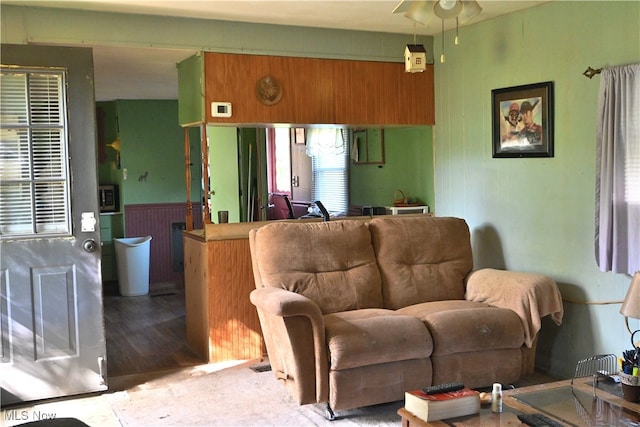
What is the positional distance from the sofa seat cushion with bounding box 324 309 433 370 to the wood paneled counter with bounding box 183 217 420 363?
1.13m

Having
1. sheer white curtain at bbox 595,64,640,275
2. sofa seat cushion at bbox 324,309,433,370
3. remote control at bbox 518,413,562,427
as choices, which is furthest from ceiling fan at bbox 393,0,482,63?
remote control at bbox 518,413,562,427

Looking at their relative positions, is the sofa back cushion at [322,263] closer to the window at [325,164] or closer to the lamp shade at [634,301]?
the lamp shade at [634,301]

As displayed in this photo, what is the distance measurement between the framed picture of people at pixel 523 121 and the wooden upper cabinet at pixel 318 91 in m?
0.76

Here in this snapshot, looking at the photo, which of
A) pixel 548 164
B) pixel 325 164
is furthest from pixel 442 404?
pixel 325 164

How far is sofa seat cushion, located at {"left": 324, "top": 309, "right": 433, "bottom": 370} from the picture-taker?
11.1 feet

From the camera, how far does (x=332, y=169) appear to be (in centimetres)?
665

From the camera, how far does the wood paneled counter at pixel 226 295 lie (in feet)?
14.9

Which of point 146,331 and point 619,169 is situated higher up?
point 619,169

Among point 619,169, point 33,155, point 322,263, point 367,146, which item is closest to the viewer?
point 619,169

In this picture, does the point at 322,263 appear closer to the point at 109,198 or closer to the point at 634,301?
the point at 634,301

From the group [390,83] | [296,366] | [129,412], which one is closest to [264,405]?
[296,366]

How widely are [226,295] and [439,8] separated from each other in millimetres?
2386

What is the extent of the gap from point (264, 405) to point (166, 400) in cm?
59

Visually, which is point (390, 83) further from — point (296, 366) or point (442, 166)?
point (296, 366)
